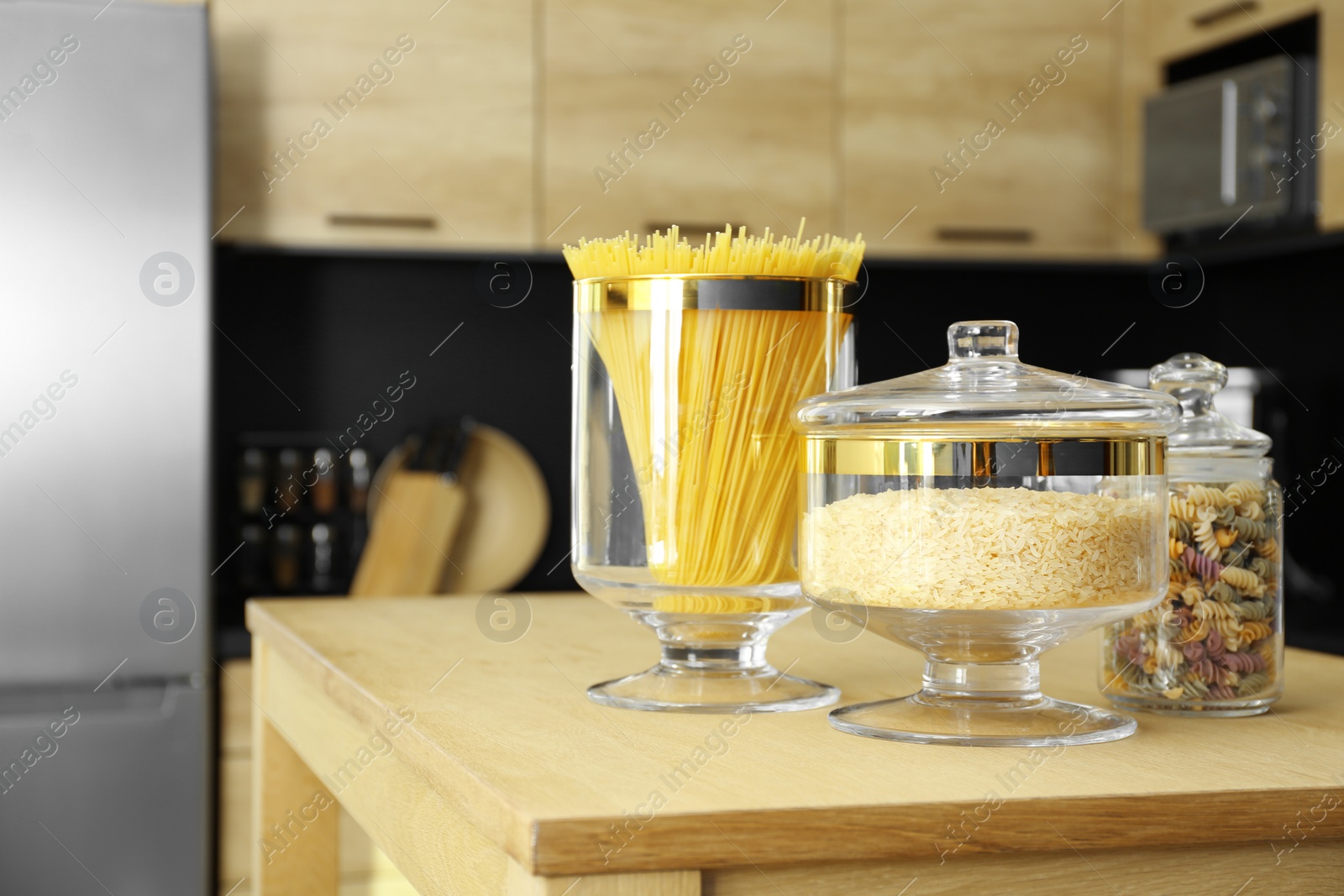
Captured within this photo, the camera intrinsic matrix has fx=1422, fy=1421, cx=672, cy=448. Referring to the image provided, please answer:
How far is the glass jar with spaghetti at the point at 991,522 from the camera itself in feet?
2.08

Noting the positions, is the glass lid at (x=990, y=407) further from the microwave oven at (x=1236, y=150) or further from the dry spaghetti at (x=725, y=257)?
the microwave oven at (x=1236, y=150)

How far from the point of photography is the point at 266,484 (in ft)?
9.30

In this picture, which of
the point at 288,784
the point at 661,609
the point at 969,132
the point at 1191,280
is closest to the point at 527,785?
the point at 661,609

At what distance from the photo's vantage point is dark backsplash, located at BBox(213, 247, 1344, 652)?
287cm

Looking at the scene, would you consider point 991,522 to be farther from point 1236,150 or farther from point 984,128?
point 984,128

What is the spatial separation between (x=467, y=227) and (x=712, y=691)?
201 centimetres

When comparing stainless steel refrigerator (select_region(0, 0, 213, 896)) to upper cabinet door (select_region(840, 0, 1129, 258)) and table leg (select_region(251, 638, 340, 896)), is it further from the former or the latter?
upper cabinet door (select_region(840, 0, 1129, 258))

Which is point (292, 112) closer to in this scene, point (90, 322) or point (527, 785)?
point (90, 322)

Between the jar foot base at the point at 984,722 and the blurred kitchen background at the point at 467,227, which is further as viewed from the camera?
the blurred kitchen background at the point at 467,227

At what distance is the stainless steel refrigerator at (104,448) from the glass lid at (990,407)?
1.84 m

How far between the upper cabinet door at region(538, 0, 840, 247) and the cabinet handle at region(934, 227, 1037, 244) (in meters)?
0.25

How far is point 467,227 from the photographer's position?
8.75 ft

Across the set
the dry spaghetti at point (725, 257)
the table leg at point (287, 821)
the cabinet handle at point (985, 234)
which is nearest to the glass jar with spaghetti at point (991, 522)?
the dry spaghetti at point (725, 257)

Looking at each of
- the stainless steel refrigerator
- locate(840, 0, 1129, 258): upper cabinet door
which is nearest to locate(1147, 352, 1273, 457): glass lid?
the stainless steel refrigerator
